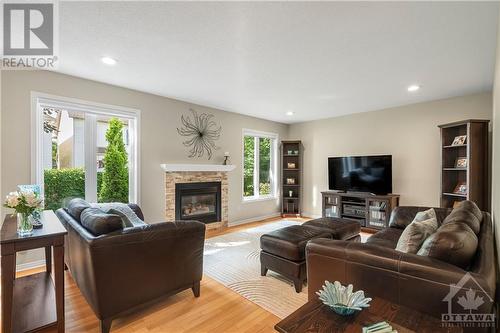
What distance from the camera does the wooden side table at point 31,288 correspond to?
1.58 metres

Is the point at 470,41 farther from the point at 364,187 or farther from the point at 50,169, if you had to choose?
the point at 50,169

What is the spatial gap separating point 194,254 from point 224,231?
2.60 m

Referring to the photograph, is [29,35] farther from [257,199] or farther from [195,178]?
[257,199]

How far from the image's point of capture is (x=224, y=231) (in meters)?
4.95

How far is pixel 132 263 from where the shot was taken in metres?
1.98

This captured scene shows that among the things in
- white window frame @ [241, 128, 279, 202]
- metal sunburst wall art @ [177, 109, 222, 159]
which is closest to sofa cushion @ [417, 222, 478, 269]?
metal sunburst wall art @ [177, 109, 222, 159]

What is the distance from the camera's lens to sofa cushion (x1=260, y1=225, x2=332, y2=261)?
8.46 ft

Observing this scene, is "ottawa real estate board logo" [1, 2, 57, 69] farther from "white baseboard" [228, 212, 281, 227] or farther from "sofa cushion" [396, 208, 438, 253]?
"white baseboard" [228, 212, 281, 227]

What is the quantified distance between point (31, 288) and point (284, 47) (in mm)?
3264

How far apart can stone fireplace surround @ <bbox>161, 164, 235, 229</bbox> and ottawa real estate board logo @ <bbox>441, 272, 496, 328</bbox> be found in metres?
3.97

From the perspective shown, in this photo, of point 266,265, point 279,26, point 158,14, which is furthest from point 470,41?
point 266,265

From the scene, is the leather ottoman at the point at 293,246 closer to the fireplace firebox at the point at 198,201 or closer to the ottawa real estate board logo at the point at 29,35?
the fireplace firebox at the point at 198,201

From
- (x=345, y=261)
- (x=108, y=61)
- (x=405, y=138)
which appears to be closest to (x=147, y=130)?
(x=108, y=61)

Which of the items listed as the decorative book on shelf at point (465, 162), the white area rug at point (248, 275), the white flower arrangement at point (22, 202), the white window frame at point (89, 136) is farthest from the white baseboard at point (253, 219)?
the white flower arrangement at point (22, 202)
